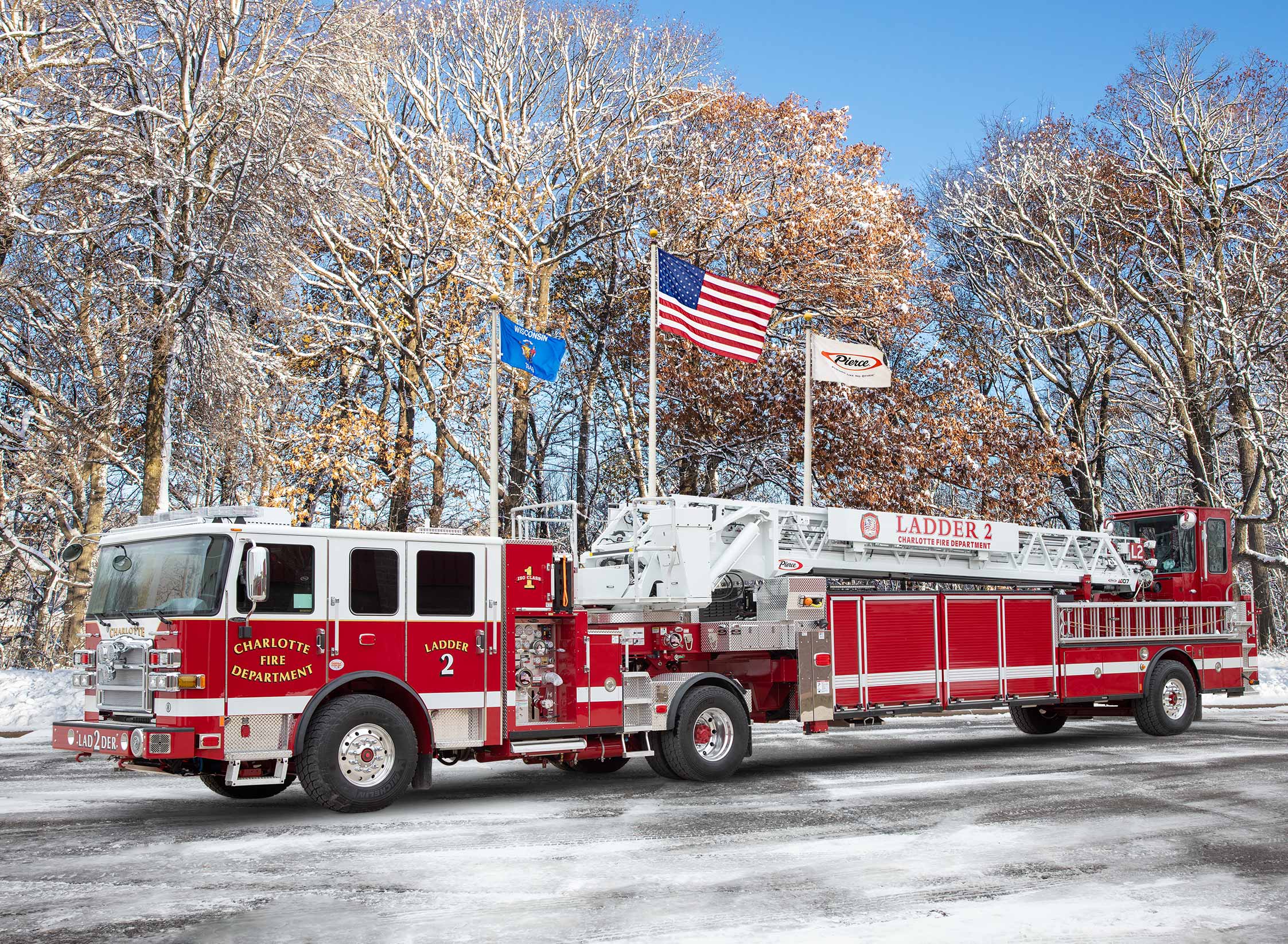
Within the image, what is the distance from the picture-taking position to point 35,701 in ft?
61.6

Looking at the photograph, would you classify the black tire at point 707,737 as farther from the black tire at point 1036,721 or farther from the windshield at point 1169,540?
the windshield at point 1169,540

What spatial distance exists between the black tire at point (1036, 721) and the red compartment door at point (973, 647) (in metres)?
2.94

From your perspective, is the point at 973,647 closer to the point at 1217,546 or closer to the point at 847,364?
the point at 1217,546

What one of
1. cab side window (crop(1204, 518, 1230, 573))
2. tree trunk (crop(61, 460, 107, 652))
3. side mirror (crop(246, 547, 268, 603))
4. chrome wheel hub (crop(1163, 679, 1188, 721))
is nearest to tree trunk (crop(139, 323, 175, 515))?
tree trunk (crop(61, 460, 107, 652))

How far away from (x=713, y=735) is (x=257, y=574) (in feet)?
17.3

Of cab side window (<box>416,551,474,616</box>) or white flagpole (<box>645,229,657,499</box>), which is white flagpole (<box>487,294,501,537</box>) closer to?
white flagpole (<box>645,229,657,499</box>)

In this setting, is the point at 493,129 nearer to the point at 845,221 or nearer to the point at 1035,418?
the point at 845,221

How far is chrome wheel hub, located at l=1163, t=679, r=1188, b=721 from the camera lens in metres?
17.7

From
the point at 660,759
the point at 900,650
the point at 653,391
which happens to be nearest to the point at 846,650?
the point at 900,650

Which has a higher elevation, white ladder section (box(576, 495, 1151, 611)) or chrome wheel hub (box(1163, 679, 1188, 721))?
white ladder section (box(576, 495, 1151, 611))

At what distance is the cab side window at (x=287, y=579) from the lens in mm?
10125

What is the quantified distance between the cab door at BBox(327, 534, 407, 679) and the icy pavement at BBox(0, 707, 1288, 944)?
4.25ft

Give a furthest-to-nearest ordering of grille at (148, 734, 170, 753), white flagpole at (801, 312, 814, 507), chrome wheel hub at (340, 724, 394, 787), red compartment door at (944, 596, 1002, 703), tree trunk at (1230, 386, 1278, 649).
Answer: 1. tree trunk at (1230, 386, 1278, 649)
2. white flagpole at (801, 312, 814, 507)
3. red compartment door at (944, 596, 1002, 703)
4. chrome wheel hub at (340, 724, 394, 787)
5. grille at (148, 734, 170, 753)

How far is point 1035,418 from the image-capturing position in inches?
1403
